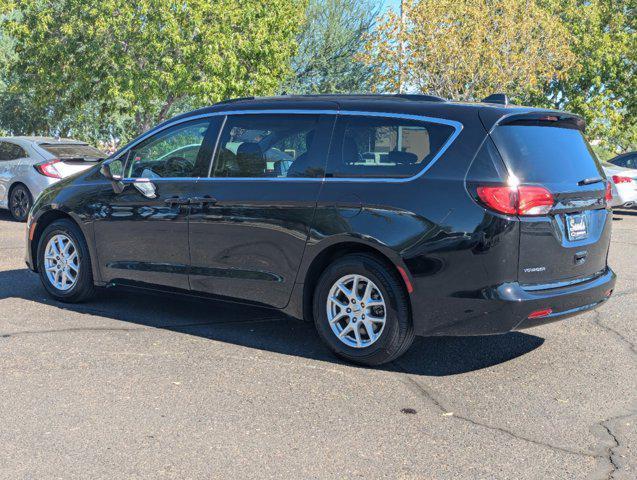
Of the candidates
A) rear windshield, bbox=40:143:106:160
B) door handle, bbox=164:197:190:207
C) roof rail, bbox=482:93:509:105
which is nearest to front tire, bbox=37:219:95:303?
door handle, bbox=164:197:190:207

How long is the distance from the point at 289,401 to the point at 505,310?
1.41 m

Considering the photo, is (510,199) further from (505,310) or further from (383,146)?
(383,146)

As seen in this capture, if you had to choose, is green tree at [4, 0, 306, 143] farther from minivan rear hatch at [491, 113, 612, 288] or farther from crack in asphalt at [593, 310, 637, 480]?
minivan rear hatch at [491, 113, 612, 288]

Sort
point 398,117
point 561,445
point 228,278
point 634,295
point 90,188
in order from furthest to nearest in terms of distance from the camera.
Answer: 1. point 634,295
2. point 90,188
3. point 228,278
4. point 398,117
5. point 561,445

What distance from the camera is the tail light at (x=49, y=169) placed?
1477 cm

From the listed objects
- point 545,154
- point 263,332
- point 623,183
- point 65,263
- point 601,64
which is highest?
point 601,64

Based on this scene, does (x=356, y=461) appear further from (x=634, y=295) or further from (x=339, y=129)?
(x=634, y=295)

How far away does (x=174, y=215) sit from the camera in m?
6.68

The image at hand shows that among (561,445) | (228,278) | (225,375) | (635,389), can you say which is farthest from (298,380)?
(635,389)

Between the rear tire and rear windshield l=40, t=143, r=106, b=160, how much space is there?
0.80 m

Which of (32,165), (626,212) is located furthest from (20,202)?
(626,212)

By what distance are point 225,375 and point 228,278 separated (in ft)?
3.58

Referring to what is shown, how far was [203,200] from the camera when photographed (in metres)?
6.52

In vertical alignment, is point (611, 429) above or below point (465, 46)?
below
